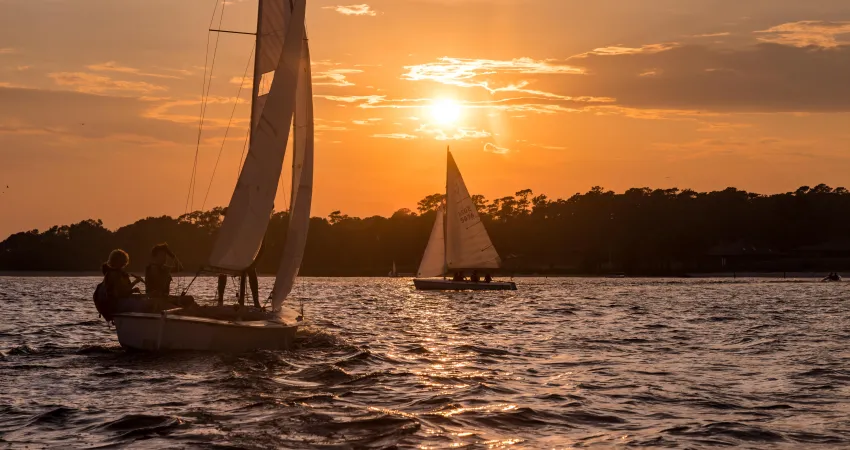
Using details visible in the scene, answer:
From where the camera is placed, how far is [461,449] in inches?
545

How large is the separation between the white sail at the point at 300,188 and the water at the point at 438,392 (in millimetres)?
2203

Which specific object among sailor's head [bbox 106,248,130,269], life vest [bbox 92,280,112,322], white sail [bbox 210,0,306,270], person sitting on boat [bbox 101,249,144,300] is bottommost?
life vest [bbox 92,280,112,322]

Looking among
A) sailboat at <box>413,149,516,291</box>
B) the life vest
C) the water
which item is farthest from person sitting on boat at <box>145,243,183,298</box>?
sailboat at <box>413,149,516,291</box>

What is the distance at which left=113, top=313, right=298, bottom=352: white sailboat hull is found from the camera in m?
22.5

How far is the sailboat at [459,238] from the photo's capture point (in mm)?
79688

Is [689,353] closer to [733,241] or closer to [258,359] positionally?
[258,359]

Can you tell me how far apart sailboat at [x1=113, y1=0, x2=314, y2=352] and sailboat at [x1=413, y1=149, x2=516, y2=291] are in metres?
51.1

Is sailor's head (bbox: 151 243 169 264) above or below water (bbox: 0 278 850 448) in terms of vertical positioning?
above

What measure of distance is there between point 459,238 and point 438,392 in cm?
6060

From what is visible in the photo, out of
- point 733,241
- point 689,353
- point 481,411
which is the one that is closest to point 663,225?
point 733,241

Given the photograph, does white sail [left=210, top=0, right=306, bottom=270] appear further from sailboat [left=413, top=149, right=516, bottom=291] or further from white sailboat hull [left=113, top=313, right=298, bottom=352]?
sailboat [left=413, top=149, right=516, bottom=291]

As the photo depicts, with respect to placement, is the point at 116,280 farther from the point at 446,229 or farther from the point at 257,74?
the point at 446,229

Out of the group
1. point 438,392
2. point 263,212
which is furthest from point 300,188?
→ point 438,392

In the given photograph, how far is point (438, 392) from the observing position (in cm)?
1956
